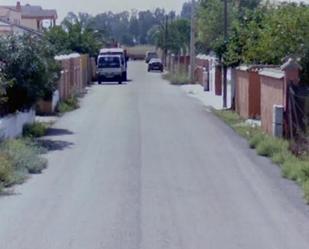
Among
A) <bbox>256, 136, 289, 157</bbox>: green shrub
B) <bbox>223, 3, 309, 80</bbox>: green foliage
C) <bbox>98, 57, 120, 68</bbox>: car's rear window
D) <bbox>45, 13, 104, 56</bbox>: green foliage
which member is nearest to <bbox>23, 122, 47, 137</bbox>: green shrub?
<bbox>256, 136, 289, 157</bbox>: green shrub

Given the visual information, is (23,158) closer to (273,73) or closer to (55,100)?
(273,73)

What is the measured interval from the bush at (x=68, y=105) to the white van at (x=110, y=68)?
1064 inches

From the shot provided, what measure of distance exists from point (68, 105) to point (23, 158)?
2152cm

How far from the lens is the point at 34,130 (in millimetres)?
28844

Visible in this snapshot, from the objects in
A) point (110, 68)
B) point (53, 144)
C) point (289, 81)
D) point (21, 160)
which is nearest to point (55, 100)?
point (53, 144)

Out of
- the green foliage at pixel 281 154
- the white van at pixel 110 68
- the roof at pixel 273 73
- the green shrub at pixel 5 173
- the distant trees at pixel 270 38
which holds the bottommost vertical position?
the white van at pixel 110 68

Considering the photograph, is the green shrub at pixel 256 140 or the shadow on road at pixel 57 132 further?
the shadow on road at pixel 57 132

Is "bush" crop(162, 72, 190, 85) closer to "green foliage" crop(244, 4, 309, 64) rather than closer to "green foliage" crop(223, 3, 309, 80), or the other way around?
"green foliage" crop(223, 3, 309, 80)

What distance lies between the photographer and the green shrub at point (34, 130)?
28.3 meters

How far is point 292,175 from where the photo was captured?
19.7 meters

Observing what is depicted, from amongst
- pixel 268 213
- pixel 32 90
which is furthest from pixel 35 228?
pixel 32 90

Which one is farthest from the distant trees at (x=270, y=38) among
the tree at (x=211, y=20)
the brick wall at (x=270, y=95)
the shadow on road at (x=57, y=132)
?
the tree at (x=211, y=20)

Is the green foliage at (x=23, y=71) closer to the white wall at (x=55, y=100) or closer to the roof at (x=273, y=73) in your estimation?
the roof at (x=273, y=73)

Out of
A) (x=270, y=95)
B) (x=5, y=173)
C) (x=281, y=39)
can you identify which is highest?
(x=281, y=39)
